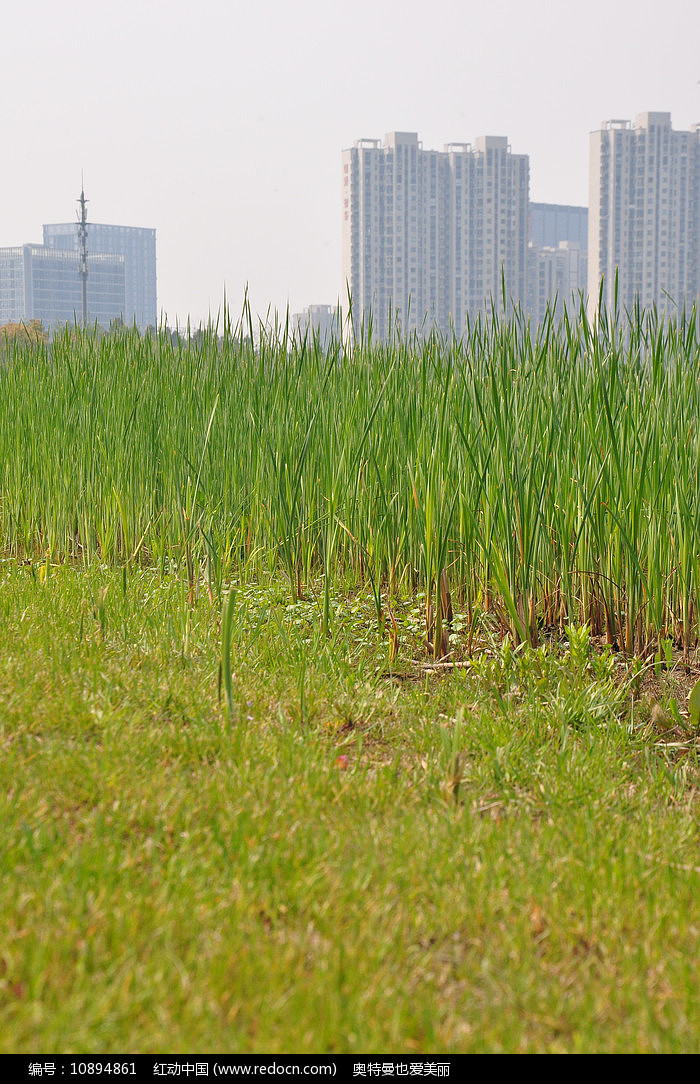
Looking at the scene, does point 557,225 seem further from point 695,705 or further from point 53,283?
point 695,705

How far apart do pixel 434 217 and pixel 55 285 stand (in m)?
49.4

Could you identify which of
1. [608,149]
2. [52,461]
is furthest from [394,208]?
[52,461]

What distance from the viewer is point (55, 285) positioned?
361ft

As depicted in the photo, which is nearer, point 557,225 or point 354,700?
point 354,700

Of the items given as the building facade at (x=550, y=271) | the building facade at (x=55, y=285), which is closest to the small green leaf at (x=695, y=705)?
the building facade at (x=550, y=271)

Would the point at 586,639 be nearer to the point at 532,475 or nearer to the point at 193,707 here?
the point at 532,475

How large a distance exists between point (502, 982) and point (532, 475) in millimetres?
1668

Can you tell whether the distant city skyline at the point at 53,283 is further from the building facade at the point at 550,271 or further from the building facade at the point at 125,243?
the building facade at the point at 550,271

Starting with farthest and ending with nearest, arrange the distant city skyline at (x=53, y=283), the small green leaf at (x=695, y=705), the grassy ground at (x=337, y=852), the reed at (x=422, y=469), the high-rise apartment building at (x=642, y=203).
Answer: the distant city skyline at (x=53, y=283)
the high-rise apartment building at (x=642, y=203)
the reed at (x=422, y=469)
the small green leaf at (x=695, y=705)
the grassy ground at (x=337, y=852)

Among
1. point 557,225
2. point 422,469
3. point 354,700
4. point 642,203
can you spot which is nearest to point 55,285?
point 642,203

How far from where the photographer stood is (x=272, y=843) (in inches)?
64.1

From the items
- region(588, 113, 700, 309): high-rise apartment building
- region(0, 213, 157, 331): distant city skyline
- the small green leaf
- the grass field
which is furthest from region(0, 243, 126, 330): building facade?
the small green leaf

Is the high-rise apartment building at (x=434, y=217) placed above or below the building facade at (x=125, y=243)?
below

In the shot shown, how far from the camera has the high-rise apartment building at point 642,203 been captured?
8469cm
